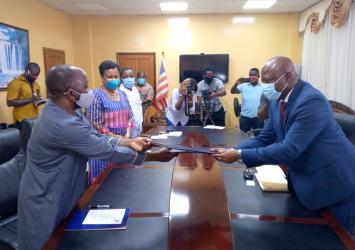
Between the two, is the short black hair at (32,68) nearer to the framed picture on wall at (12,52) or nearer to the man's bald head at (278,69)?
the framed picture on wall at (12,52)

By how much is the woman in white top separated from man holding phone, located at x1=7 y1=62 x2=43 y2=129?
197 centimetres

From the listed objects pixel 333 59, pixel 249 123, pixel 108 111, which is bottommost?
pixel 249 123

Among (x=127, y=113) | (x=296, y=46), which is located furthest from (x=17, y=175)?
(x=296, y=46)

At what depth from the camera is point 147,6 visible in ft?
19.6

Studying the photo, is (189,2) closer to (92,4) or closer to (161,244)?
(92,4)

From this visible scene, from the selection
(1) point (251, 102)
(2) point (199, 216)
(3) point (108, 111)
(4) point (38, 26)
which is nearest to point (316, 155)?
(2) point (199, 216)

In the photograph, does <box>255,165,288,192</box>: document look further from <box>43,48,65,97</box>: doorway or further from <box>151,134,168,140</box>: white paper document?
<box>43,48,65,97</box>: doorway

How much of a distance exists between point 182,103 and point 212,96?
0.79 meters

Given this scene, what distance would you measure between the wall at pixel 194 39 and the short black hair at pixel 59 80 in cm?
573

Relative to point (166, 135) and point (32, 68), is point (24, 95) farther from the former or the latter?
point (166, 135)

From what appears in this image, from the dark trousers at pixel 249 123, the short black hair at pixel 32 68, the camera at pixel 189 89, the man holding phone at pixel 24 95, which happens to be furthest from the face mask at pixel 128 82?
the dark trousers at pixel 249 123

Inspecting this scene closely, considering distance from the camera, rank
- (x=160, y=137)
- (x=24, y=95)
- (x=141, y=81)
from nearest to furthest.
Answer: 1. (x=160, y=137)
2. (x=24, y=95)
3. (x=141, y=81)

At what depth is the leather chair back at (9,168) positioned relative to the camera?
72.1 inches

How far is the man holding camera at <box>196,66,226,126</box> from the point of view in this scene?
4590 mm
